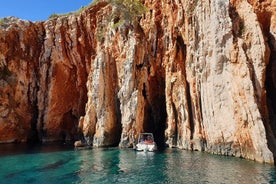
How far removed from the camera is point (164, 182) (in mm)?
23672

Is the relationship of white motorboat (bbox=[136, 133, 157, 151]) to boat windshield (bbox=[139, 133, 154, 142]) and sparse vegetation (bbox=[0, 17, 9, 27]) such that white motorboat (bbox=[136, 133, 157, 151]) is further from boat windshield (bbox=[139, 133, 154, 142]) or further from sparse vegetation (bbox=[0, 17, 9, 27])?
sparse vegetation (bbox=[0, 17, 9, 27])

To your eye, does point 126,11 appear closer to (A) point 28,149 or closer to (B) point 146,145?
(B) point 146,145

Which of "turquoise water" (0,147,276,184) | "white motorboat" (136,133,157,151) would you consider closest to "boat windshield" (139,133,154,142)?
"white motorboat" (136,133,157,151)

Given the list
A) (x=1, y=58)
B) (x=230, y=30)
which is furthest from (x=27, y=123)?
(x=230, y=30)

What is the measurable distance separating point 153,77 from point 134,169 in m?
22.9

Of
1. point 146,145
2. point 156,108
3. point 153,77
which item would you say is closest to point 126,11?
point 153,77

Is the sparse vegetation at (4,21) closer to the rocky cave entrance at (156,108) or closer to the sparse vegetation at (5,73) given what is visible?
the sparse vegetation at (5,73)

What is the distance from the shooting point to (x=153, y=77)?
163 feet

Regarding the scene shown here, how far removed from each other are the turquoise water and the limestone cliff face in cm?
355

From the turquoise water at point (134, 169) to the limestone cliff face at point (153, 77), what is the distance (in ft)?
11.7

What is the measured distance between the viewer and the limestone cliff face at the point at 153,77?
32500mm

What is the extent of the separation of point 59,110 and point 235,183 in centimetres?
4519

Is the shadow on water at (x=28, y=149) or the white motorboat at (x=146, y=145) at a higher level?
the white motorboat at (x=146, y=145)

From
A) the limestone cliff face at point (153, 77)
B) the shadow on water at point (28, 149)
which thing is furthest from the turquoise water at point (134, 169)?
the shadow on water at point (28, 149)
